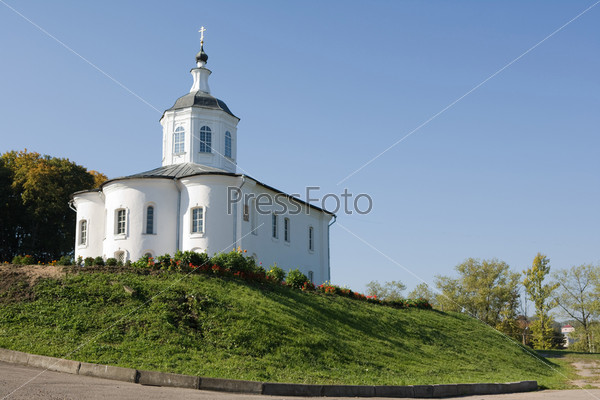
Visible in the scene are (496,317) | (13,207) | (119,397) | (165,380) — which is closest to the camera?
(119,397)

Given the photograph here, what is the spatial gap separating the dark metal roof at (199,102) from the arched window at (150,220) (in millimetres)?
7701

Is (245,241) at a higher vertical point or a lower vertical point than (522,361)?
higher

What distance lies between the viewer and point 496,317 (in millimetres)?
49781

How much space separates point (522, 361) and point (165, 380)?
1600 cm

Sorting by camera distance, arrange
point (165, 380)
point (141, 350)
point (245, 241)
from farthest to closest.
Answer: point (245, 241) < point (141, 350) < point (165, 380)

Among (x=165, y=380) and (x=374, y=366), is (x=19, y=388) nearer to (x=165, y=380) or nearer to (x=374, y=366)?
(x=165, y=380)

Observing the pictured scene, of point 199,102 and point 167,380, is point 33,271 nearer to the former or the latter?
point 167,380

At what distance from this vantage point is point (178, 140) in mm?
33719

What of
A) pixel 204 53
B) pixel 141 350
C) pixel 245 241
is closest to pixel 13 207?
pixel 204 53

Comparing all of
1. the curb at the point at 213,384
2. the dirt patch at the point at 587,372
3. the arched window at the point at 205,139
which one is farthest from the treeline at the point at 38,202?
the dirt patch at the point at 587,372

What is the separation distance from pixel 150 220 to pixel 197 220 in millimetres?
2443

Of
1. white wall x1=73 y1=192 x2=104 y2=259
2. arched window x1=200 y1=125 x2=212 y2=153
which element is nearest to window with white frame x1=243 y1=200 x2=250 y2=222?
arched window x1=200 y1=125 x2=212 y2=153

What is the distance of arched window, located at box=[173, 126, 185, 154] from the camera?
33562 millimetres

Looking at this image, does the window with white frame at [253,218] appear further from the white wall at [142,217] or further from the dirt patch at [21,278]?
the dirt patch at [21,278]
